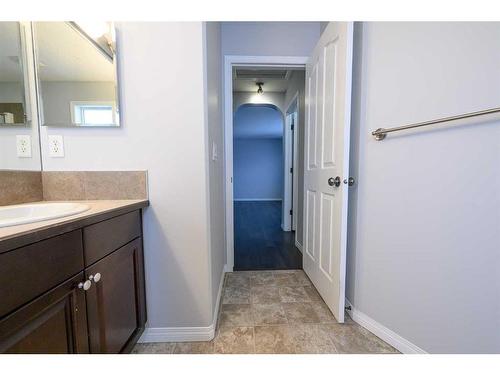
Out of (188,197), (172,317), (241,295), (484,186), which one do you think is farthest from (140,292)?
(484,186)

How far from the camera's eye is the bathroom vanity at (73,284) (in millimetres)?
476

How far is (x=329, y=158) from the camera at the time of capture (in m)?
1.42

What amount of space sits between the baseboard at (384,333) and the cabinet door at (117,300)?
4.13ft

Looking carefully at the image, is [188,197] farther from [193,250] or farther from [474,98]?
[474,98]

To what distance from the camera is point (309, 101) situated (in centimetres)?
181

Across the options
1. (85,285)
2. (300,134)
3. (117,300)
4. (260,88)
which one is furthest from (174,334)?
(260,88)

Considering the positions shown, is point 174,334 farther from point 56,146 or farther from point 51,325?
point 56,146

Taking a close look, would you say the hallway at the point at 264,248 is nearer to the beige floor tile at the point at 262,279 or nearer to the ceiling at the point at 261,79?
the beige floor tile at the point at 262,279

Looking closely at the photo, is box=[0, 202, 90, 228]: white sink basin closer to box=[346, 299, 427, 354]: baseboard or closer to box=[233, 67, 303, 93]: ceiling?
box=[346, 299, 427, 354]: baseboard

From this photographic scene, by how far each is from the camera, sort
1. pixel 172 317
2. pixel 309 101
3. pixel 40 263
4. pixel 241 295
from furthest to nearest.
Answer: pixel 309 101, pixel 241 295, pixel 172 317, pixel 40 263

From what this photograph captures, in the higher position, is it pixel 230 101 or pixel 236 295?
pixel 230 101

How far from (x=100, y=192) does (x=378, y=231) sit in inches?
60.2

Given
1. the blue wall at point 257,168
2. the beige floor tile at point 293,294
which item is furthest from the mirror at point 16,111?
the blue wall at point 257,168

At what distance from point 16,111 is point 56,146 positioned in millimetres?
209
